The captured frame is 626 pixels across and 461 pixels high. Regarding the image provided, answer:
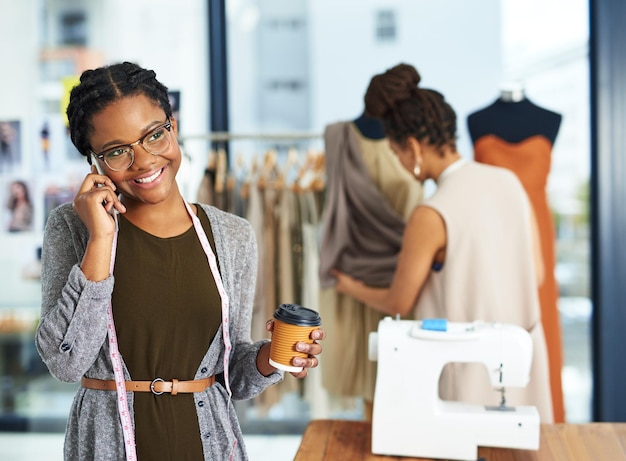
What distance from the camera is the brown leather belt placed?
1396 millimetres

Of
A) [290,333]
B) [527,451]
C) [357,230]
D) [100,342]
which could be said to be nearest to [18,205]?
[357,230]

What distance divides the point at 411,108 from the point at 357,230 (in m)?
0.72

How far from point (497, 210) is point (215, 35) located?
74.2 inches

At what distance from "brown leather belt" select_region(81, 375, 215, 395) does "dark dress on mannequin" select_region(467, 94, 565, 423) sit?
68.8 inches

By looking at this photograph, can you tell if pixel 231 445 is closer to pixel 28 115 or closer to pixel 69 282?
pixel 69 282

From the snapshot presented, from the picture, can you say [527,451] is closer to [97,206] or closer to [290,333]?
[290,333]

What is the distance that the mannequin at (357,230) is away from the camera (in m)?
2.78

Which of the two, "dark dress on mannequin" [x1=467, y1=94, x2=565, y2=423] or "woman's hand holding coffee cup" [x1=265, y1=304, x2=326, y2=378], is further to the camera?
"dark dress on mannequin" [x1=467, y1=94, x2=565, y2=423]

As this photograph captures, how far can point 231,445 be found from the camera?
148 centimetres

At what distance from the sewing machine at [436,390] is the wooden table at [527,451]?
30 mm

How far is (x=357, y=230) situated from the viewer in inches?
110

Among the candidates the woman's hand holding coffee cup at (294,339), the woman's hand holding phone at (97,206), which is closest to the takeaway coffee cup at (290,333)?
the woman's hand holding coffee cup at (294,339)

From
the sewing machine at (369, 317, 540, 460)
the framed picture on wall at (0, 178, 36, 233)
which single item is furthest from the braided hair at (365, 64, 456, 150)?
the framed picture on wall at (0, 178, 36, 233)

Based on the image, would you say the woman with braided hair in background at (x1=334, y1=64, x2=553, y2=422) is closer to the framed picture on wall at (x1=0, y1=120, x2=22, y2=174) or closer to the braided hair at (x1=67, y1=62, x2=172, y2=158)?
the braided hair at (x1=67, y1=62, x2=172, y2=158)
